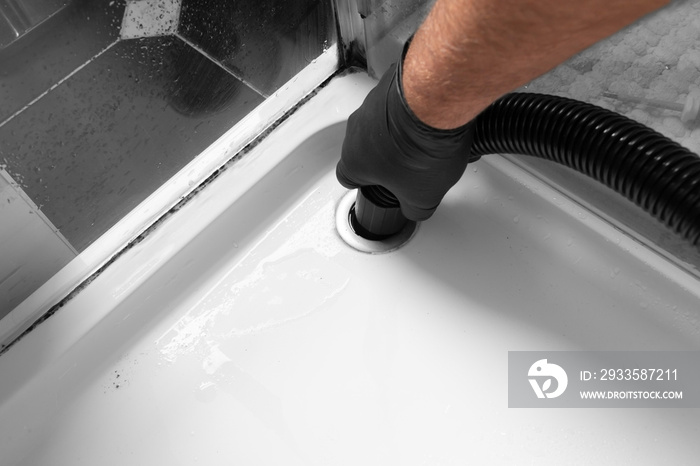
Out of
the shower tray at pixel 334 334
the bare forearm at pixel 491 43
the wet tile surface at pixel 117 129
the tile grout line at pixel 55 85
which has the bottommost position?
the shower tray at pixel 334 334

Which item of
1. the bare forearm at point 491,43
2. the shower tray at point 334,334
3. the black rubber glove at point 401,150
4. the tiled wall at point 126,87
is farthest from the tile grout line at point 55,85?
the bare forearm at point 491,43

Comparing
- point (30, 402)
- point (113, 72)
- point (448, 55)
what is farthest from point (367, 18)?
point (30, 402)

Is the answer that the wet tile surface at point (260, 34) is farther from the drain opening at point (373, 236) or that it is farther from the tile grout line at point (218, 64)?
the drain opening at point (373, 236)

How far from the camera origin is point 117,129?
72cm

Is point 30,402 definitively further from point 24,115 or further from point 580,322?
point 580,322

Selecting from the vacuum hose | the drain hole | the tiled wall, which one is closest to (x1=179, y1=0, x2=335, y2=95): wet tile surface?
the tiled wall

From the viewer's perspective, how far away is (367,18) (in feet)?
2.51

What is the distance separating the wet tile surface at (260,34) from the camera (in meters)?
0.75

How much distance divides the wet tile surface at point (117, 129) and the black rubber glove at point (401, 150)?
0.25 metres

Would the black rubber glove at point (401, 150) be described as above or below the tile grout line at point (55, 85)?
below

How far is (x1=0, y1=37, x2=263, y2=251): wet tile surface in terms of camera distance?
671mm

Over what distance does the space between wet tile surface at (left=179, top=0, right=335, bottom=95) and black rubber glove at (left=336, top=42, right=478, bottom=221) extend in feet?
0.82

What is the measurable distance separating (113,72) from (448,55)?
0.47m

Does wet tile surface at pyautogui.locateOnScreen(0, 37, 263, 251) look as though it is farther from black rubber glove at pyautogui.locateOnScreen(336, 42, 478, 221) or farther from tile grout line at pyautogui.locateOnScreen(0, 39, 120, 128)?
black rubber glove at pyautogui.locateOnScreen(336, 42, 478, 221)
